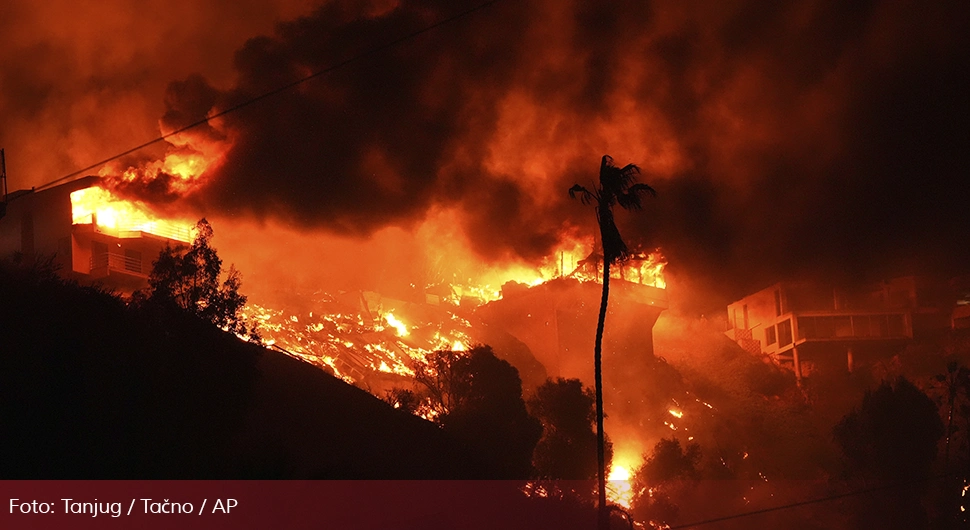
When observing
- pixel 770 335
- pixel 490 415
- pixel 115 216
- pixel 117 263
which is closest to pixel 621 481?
pixel 490 415

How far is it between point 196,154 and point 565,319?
114ft

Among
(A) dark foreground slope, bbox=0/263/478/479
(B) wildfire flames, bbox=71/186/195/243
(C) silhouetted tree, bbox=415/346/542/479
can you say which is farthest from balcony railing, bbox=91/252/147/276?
(A) dark foreground slope, bbox=0/263/478/479

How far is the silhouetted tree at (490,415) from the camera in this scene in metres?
50.2

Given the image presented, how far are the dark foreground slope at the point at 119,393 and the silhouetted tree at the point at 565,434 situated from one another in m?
15.5

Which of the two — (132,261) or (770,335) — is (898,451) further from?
(770,335)

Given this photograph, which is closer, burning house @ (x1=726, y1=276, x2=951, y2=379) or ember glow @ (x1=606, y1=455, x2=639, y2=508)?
ember glow @ (x1=606, y1=455, x2=639, y2=508)

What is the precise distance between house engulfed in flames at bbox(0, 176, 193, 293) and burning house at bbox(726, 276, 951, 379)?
7461 cm

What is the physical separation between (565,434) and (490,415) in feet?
19.4

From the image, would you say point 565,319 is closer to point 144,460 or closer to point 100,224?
point 100,224

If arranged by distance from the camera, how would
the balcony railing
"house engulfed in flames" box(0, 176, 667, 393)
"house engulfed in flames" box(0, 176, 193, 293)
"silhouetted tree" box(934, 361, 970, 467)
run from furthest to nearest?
"house engulfed in flames" box(0, 176, 667, 393) < the balcony railing < "house engulfed in flames" box(0, 176, 193, 293) < "silhouetted tree" box(934, 361, 970, 467)

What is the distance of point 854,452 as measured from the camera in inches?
2598

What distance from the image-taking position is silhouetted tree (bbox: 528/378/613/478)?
53.5 metres

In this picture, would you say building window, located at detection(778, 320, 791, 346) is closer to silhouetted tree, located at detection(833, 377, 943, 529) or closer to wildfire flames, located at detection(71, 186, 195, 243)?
silhouetted tree, located at detection(833, 377, 943, 529)

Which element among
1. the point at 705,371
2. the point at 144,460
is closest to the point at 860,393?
the point at 705,371
